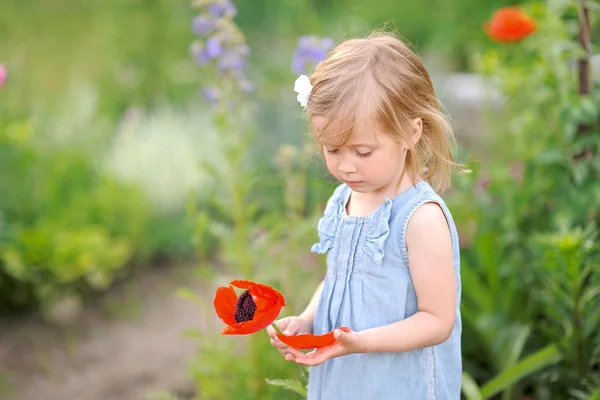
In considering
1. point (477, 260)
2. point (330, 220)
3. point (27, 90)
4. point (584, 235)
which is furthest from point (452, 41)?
point (330, 220)

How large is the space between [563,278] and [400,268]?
2.85 feet

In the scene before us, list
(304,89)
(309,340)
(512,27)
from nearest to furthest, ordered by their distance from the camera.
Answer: (309,340)
(304,89)
(512,27)

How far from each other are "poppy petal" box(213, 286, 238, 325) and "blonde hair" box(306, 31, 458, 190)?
339mm

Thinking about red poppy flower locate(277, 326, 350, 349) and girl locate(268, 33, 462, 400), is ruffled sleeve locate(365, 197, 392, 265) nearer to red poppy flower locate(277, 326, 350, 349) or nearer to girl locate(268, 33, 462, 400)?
girl locate(268, 33, 462, 400)

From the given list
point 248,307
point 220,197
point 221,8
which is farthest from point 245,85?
point 248,307

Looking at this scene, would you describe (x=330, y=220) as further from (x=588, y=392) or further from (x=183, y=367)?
(x=183, y=367)

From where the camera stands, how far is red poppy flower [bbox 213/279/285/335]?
134 cm

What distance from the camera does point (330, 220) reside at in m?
A: 1.60

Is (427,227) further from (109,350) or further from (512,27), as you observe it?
(109,350)

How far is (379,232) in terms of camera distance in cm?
147

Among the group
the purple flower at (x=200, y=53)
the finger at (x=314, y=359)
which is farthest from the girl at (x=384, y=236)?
the purple flower at (x=200, y=53)

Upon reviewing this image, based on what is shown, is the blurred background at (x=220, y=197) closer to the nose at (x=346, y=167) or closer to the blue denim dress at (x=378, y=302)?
the blue denim dress at (x=378, y=302)

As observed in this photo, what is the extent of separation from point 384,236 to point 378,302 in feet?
0.44

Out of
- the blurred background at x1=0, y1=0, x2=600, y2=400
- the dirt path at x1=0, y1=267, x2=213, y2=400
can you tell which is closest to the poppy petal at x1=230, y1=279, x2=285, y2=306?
the blurred background at x1=0, y1=0, x2=600, y2=400
